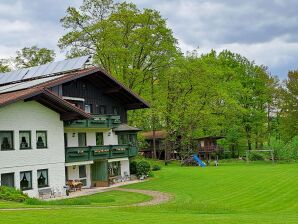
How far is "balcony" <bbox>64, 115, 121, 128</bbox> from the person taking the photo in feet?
110

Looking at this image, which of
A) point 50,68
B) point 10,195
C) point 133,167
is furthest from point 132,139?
point 10,195

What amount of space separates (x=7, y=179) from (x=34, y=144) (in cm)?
301

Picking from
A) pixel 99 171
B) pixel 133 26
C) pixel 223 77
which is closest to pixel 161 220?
pixel 99 171

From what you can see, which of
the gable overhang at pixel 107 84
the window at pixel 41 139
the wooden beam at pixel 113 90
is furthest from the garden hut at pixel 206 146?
the window at pixel 41 139

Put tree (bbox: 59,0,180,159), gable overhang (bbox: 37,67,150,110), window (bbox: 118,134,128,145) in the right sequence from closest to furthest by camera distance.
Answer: gable overhang (bbox: 37,67,150,110) → window (bbox: 118,134,128,145) → tree (bbox: 59,0,180,159)

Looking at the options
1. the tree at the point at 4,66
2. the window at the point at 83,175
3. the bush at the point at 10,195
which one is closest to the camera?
the bush at the point at 10,195

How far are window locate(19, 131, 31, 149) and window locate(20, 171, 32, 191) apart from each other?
1.71m

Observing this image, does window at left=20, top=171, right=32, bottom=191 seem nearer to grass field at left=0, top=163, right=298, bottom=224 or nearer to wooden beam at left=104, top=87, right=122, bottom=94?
grass field at left=0, top=163, right=298, bottom=224

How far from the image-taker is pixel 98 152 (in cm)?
3519

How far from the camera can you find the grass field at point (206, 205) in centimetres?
1438

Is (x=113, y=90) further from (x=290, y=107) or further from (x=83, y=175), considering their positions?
(x=290, y=107)

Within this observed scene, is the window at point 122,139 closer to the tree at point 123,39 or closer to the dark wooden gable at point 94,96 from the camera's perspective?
the dark wooden gable at point 94,96

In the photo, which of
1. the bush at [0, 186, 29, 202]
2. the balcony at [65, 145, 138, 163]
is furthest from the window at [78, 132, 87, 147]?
the bush at [0, 186, 29, 202]

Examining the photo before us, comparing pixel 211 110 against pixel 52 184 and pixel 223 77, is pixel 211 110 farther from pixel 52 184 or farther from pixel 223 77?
pixel 52 184
